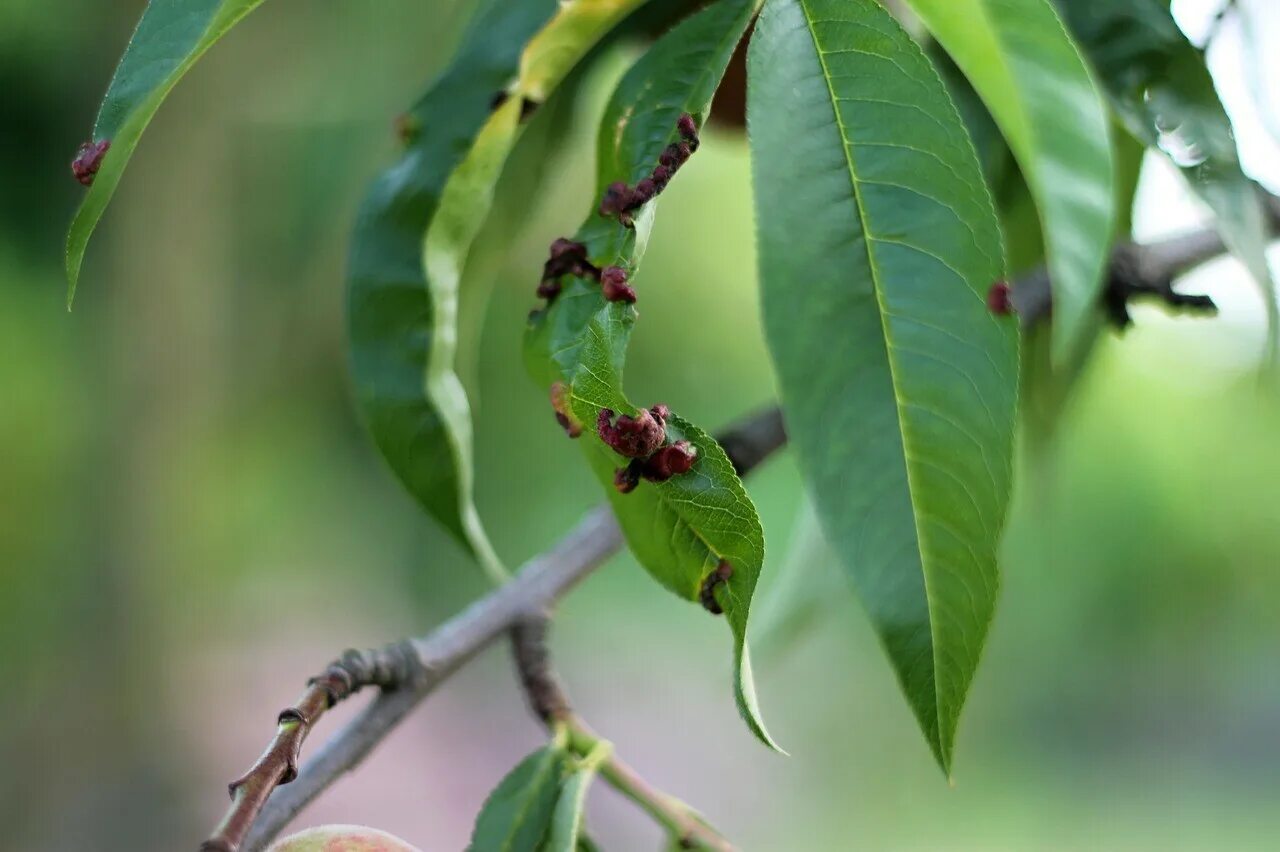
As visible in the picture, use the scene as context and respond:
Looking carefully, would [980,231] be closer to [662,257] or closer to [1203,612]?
[662,257]

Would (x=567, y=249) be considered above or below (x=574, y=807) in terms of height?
above

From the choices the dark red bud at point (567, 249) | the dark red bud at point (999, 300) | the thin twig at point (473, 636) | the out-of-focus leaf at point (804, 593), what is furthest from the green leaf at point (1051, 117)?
the out-of-focus leaf at point (804, 593)

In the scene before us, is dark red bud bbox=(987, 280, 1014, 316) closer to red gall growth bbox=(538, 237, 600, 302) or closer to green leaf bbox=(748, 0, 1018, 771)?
green leaf bbox=(748, 0, 1018, 771)

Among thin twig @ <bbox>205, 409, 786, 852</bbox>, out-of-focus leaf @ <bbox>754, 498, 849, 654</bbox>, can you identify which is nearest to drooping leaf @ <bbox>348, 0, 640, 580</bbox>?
thin twig @ <bbox>205, 409, 786, 852</bbox>

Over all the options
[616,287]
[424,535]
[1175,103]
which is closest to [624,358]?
[616,287]

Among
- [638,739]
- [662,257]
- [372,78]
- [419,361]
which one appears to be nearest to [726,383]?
[662,257]

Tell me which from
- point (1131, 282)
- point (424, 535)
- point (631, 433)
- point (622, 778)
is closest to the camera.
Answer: point (631, 433)

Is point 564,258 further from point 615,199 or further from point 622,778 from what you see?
point 622,778
